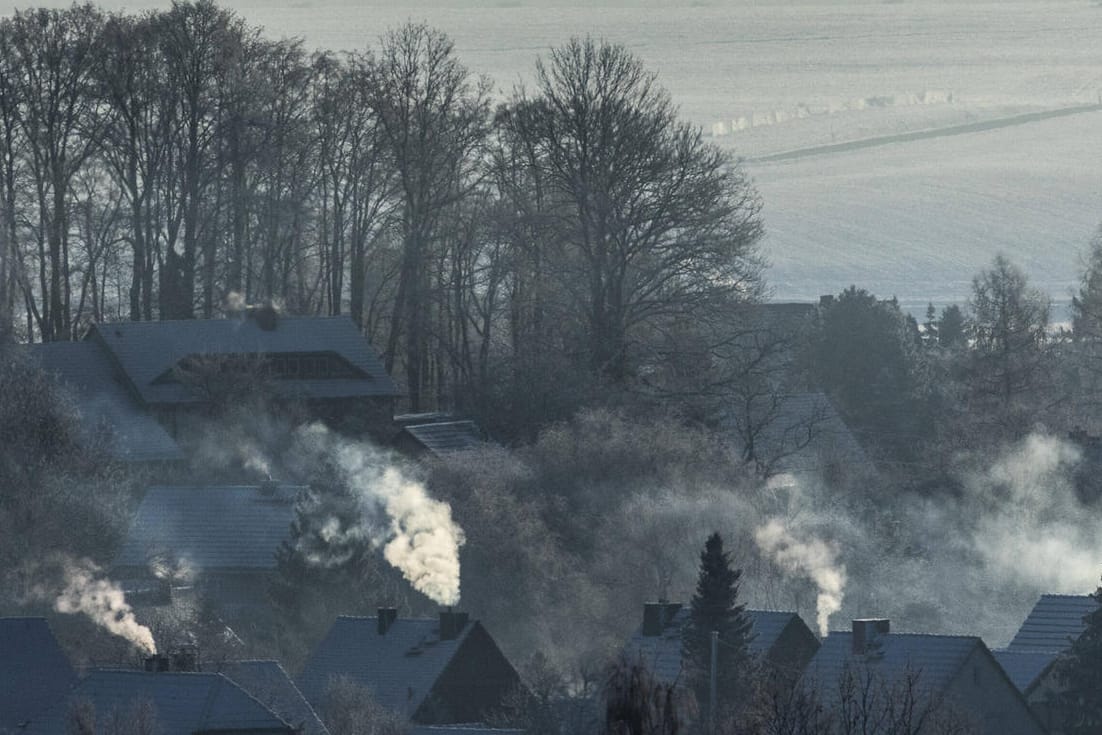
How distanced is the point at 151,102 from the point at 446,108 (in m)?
8.34

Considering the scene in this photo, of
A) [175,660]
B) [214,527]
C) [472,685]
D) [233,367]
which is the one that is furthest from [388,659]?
[233,367]

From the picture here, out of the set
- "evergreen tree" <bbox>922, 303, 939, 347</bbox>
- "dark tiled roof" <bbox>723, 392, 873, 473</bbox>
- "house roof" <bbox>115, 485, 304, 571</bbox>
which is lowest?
"house roof" <bbox>115, 485, 304, 571</bbox>

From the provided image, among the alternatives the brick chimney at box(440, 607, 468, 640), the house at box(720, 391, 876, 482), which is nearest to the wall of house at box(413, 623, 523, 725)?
the brick chimney at box(440, 607, 468, 640)

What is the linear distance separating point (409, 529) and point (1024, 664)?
17.1 m

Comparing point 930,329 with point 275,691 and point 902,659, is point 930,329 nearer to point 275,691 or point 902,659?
point 902,659

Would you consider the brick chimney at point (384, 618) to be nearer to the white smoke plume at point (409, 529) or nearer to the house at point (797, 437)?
the white smoke plume at point (409, 529)

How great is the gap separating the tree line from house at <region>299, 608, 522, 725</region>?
22541mm

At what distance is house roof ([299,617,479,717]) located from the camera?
64.1 meters

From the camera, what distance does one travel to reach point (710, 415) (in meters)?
88.3

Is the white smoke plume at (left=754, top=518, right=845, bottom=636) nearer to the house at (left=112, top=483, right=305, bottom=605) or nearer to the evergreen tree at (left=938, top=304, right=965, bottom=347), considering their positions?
the house at (left=112, top=483, right=305, bottom=605)

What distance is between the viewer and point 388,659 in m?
65.4

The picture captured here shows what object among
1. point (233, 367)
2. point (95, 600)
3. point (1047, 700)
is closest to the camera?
point (1047, 700)

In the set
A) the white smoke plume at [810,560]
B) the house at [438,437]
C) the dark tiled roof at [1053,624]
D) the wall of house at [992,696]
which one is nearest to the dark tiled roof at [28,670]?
the wall of house at [992,696]

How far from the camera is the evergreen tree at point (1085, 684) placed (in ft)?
198
